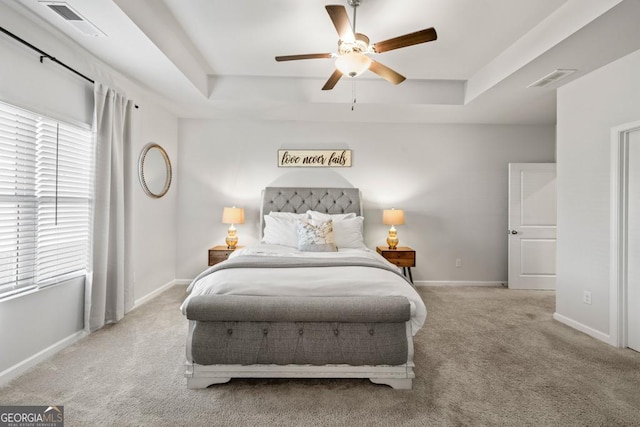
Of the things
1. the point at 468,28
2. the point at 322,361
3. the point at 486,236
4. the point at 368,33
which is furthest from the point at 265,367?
the point at 486,236

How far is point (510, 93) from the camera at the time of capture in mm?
3424

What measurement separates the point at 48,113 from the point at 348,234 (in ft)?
9.91

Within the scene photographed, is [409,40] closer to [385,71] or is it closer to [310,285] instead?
[385,71]

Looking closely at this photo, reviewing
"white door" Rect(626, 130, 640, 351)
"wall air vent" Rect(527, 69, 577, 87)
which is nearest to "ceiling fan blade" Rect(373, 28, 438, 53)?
"wall air vent" Rect(527, 69, 577, 87)

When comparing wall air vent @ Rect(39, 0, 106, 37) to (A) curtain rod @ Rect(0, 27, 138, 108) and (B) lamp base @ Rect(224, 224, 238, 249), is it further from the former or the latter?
(B) lamp base @ Rect(224, 224, 238, 249)

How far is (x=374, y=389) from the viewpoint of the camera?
2.00 metres

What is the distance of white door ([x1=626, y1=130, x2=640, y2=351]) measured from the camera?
2.57 metres

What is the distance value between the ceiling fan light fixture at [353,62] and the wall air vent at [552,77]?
1970 millimetres

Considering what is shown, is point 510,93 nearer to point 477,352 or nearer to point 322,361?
point 477,352

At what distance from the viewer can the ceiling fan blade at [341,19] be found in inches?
71.4

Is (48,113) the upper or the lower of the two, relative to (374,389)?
upper

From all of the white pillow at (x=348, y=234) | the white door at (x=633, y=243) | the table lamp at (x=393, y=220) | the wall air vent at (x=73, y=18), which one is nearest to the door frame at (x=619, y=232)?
the white door at (x=633, y=243)

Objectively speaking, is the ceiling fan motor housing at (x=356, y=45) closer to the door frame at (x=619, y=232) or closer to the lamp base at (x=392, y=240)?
the door frame at (x=619, y=232)

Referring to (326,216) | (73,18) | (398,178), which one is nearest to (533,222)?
(398,178)
